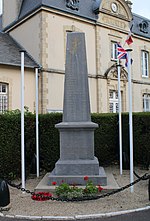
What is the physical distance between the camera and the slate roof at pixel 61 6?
1674 centimetres

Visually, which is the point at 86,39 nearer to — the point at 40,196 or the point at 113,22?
the point at 113,22

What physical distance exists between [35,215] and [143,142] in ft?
19.1

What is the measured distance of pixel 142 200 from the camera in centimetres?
544

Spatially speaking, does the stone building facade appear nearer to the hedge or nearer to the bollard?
the hedge

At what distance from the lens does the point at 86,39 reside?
1828 cm

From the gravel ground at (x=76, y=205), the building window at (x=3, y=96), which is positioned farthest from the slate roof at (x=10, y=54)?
the gravel ground at (x=76, y=205)

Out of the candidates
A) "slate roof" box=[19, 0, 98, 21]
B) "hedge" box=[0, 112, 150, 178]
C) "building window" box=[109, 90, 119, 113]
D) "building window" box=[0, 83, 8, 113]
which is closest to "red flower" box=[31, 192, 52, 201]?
"hedge" box=[0, 112, 150, 178]

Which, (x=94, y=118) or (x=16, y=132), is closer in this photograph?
(x=16, y=132)

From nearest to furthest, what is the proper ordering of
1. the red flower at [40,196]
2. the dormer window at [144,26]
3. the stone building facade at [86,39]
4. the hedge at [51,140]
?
the red flower at [40,196] < the hedge at [51,140] < the stone building facade at [86,39] < the dormer window at [144,26]

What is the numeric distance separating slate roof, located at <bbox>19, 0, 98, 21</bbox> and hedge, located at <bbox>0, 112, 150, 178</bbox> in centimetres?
994

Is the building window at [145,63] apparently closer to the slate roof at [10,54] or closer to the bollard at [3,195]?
the slate roof at [10,54]

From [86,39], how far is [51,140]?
11087 mm

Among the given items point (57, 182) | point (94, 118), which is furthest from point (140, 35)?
point (57, 182)

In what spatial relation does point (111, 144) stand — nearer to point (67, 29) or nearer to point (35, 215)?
point (35, 215)
